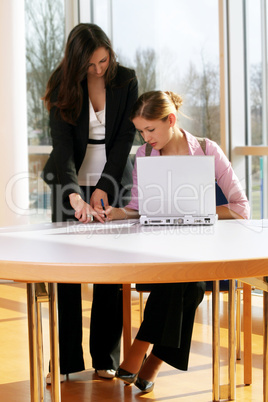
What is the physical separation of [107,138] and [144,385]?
3.24ft

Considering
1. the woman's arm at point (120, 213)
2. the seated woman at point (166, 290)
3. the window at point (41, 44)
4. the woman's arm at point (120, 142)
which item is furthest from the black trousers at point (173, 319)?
the window at point (41, 44)

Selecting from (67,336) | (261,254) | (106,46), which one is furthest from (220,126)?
(261,254)

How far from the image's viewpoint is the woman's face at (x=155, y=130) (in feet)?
7.90

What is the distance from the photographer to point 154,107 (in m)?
2.40

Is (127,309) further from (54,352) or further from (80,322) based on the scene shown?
(54,352)

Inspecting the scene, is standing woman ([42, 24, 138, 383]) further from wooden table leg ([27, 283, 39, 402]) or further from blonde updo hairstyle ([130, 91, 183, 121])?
wooden table leg ([27, 283, 39, 402])

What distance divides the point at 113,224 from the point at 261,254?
79cm

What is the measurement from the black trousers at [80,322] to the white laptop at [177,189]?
0.49 meters

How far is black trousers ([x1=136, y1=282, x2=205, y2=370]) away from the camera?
2.22 m

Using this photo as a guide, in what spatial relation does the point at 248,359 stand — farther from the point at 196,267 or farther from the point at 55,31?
the point at 55,31

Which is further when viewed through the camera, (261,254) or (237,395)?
(237,395)

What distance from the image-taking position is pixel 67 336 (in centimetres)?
249

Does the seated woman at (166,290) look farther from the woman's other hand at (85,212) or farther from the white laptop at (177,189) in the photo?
the white laptop at (177,189)

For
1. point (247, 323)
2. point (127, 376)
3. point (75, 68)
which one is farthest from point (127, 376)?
point (75, 68)
